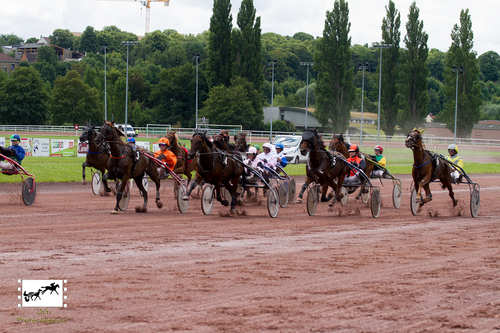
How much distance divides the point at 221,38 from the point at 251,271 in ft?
164

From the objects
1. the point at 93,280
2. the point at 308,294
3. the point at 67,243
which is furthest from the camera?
the point at 67,243

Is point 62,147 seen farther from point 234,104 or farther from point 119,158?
point 234,104

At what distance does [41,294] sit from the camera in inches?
191

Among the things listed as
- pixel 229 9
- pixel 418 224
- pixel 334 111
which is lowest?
pixel 418 224

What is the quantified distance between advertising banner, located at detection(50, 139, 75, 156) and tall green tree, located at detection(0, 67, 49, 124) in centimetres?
3591

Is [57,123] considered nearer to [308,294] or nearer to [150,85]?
[150,85]

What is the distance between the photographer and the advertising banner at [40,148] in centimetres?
2694

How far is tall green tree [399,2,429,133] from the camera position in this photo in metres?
51.8

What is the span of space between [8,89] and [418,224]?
194ft

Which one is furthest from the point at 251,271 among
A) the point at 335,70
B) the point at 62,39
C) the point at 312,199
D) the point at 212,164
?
the point at 62,39

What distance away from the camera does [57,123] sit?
62.2 metres

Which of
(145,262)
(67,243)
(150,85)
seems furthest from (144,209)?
→ (150,85)

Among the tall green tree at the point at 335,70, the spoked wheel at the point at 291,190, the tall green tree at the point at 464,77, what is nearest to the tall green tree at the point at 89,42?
the tall green tree at the point at 335,70

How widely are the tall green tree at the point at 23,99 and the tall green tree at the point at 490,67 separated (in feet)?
324
